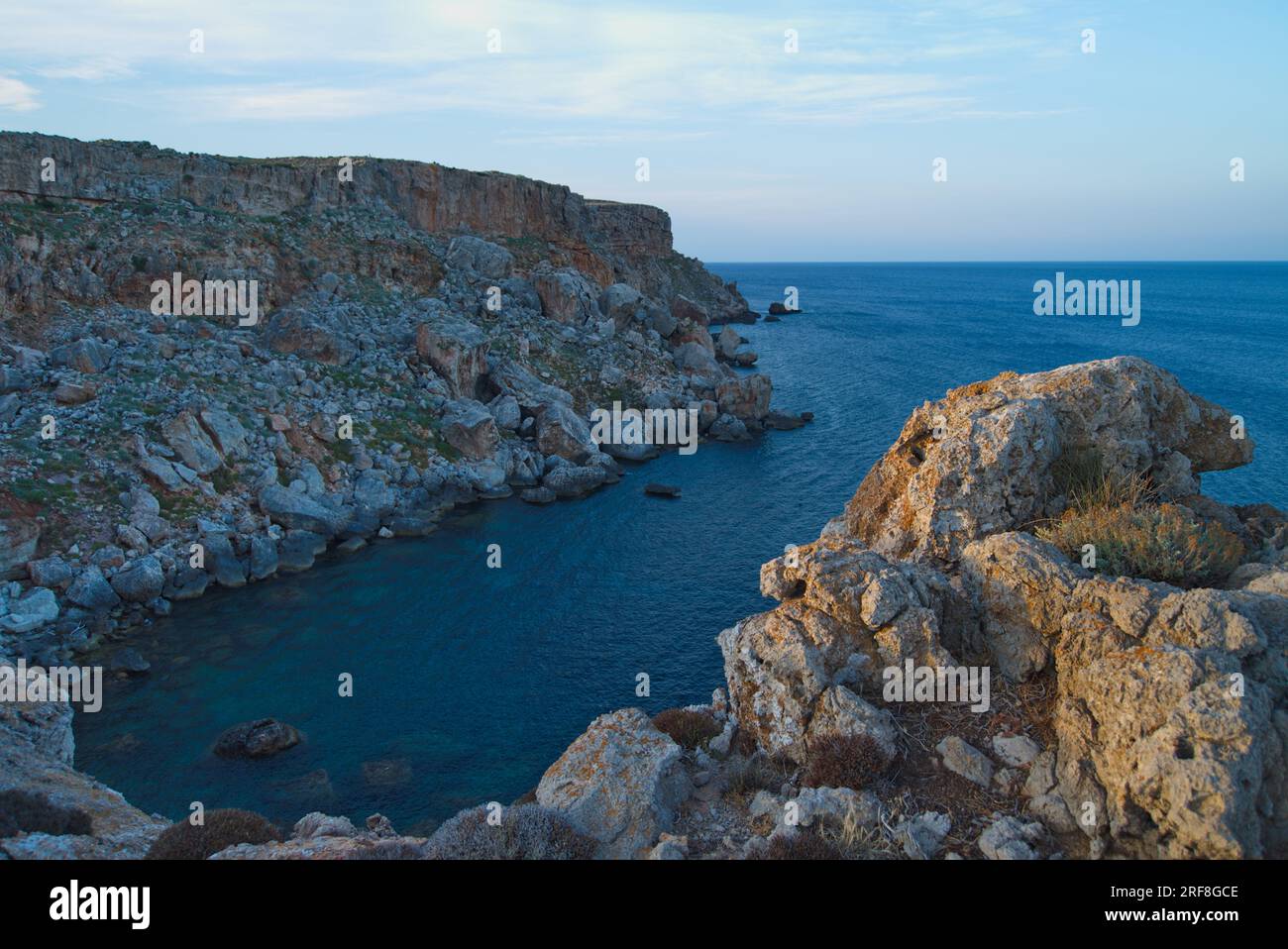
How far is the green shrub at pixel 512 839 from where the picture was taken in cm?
1027

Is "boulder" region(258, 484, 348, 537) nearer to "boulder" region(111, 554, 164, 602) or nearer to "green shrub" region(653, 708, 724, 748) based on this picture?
"boulder" region(111, 554, 164, 602)

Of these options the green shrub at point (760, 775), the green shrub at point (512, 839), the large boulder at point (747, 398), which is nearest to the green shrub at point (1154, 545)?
the green shrub at point (760, 775)

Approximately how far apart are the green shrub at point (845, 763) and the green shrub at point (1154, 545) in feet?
14.8

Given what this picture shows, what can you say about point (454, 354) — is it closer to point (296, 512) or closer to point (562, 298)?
point (296, 512)

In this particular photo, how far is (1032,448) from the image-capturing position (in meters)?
13.6

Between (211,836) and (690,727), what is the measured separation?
7.90 m

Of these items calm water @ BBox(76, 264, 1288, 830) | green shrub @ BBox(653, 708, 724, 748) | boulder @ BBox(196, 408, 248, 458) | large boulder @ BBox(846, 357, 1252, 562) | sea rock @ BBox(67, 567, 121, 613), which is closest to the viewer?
large boulder @ BBox(846, 357, 1252, 562)

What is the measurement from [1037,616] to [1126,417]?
503 cm

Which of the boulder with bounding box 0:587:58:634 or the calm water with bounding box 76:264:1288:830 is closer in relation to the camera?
the calm water with bounding box 76:264:1288:830

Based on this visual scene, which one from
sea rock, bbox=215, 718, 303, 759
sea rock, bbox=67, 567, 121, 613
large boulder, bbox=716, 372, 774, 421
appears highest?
large boulder, bbox=716, 372, 774, 421

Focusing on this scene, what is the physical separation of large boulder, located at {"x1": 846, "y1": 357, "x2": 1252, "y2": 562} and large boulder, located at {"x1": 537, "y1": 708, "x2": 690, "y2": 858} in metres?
5.72

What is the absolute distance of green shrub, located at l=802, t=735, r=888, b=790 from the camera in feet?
35.3

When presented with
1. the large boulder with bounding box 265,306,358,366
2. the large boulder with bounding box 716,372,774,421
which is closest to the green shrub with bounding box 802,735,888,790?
the large boulder with bounding box 265,306,358,366

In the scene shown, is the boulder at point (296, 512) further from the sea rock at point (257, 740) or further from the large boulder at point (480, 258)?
the large boulder at point (480, 258)
